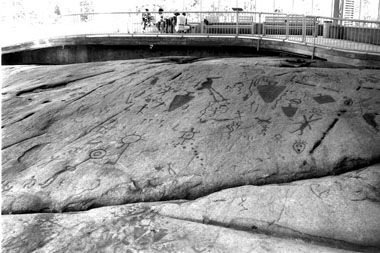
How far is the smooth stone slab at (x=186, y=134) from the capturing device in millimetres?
6105

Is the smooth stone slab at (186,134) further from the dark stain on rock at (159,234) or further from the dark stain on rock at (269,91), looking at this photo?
the dark stain on rock at (159,234)

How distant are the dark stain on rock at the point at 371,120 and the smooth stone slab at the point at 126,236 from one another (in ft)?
9.02

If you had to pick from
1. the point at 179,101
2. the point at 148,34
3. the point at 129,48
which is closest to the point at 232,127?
the point at 179,101

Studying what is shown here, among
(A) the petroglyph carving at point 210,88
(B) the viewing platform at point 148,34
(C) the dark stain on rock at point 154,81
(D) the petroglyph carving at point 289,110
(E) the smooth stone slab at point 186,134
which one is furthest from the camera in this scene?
(B) the viewing platform at point 148,34

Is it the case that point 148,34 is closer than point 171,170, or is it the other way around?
point 171,170

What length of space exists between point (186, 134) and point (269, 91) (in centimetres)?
189

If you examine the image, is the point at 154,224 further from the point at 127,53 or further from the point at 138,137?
the point at 127,53

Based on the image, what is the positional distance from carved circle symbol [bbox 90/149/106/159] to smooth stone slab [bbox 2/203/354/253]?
1404 mm

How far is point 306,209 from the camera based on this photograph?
5.18 meters

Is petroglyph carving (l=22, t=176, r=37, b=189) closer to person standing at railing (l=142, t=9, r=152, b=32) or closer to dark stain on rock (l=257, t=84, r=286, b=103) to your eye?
dark stain on rock (l=257, t=84, r=286, b=103)

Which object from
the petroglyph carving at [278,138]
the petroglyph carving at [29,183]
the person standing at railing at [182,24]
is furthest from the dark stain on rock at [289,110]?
the person standing at railing at [182,24]

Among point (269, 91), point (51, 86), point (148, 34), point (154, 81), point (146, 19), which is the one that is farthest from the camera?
point (146, 19)

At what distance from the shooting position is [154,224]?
521 centimetres

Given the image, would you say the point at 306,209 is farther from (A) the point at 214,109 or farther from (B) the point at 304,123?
(A) the point at 214,109
